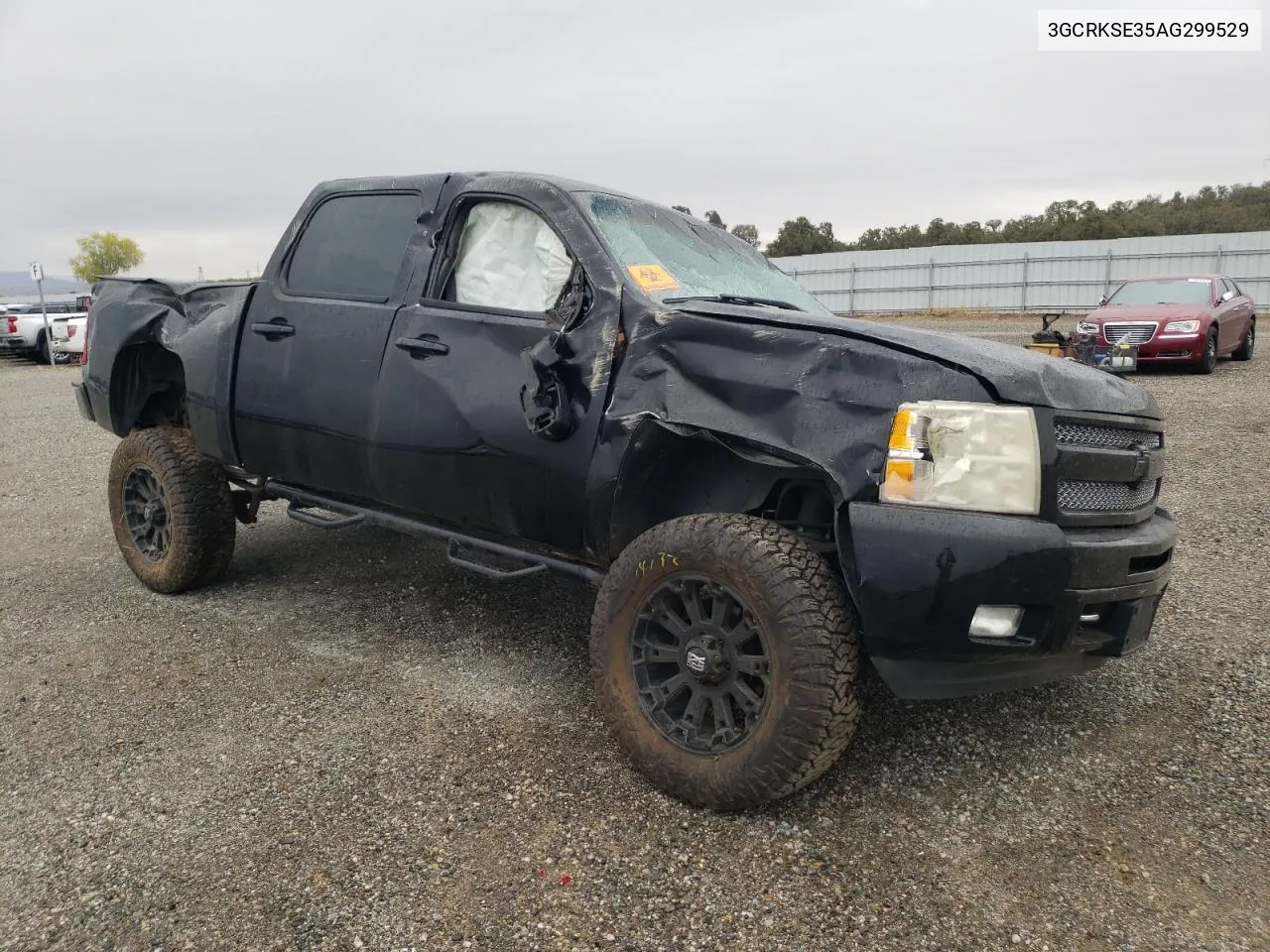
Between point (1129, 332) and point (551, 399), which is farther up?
point (551, 399)

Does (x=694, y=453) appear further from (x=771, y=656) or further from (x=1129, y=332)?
(x=1129, y=332)

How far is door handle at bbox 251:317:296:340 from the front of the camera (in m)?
4.10

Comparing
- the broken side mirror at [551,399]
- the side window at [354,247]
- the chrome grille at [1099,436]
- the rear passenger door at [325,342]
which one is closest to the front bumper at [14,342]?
the rear passenger door at [325,342]

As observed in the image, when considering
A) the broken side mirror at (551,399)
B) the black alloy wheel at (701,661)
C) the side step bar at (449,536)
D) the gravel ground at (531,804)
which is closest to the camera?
the gravel ground at (531,804)

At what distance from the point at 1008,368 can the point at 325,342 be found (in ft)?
8.85

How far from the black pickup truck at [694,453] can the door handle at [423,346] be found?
13 mm

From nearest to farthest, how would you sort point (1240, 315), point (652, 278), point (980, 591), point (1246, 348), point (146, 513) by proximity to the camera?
point (980, 591)
point (652, 278)
point (146, 513)
point (1240, 315)
point (1246, 348)

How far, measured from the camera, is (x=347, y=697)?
3.58m

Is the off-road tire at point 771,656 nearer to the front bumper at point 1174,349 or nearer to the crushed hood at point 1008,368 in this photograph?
the crushed hood at point 1008,368

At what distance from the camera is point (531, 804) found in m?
2.83

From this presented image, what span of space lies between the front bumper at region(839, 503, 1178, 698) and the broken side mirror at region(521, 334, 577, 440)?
102 cm

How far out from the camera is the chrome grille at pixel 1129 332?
40.5 ft

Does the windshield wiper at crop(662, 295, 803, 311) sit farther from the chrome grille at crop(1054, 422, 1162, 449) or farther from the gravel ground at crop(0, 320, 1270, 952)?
the gravel ground at crop(0, 320, 1270, 952)

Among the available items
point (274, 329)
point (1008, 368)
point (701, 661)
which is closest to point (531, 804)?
point (701, 661)
